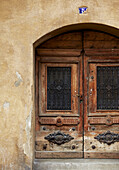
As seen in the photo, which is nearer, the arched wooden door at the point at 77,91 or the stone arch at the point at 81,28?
the stone arch at the point at 81,28

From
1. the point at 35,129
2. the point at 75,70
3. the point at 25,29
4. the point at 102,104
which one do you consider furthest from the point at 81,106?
the point at 25,29

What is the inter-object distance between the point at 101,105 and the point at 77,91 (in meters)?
0.51

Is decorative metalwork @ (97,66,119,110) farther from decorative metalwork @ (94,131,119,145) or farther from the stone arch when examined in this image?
the stone arch

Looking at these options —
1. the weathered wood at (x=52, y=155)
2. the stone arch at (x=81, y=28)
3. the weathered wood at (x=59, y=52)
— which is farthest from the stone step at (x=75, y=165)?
the stone arch at (x=81, y=28)

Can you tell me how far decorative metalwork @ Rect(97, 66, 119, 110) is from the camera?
4.43 meters

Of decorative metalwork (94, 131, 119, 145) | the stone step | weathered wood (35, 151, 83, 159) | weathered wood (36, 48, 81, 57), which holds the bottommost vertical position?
the stone step

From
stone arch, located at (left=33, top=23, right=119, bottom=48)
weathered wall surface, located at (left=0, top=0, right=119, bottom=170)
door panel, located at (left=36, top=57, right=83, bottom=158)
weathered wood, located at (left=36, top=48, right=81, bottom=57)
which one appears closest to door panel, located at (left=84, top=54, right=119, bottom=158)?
door panel, located at (left=36, top=57, right=83, bottom=158)

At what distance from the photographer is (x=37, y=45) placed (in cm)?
433

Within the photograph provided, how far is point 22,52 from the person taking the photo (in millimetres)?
4070

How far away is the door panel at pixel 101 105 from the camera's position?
4.39 meters

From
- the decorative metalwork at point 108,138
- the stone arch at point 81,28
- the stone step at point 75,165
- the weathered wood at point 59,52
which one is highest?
the stone arch at point 81,28

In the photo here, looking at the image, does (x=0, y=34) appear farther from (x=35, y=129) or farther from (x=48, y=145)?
(x=48, y=145)

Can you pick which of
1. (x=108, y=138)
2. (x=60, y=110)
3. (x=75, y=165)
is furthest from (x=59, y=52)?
(x=75, y=165)

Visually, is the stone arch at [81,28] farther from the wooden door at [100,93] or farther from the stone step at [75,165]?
the stone step at [75,165]
